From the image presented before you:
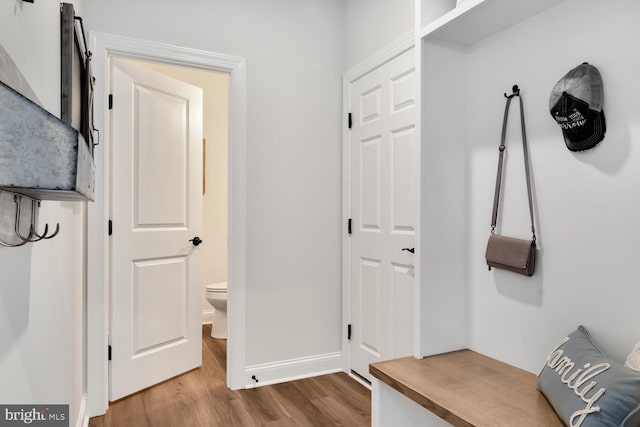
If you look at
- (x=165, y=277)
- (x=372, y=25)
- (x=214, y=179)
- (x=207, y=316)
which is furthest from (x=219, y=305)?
(x=372, y=25)

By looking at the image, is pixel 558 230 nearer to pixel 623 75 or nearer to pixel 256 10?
pixel 623 75

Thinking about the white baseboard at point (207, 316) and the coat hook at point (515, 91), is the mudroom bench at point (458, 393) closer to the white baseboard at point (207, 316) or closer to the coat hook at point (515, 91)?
the coat hook at point (515, 91)

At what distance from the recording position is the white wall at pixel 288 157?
2750mm

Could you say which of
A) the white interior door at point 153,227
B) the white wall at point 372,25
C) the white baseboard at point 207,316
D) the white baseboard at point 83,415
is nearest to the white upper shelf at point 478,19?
the white wall at point 372,25

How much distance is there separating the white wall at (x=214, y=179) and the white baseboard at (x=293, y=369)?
179 cm

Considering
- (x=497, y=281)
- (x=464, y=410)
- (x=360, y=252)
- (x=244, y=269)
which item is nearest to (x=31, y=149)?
(x=464, y=410)

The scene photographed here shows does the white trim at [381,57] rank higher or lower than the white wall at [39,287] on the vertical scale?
higher

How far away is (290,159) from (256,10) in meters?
0.99

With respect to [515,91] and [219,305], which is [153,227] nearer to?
[219,305]

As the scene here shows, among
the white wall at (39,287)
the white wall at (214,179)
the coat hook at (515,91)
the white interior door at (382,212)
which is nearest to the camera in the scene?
the white wall at (39,287)

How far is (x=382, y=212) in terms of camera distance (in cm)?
262

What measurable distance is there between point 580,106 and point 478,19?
1.82 ft

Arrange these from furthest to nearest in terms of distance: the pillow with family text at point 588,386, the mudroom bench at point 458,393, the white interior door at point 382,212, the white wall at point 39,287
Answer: the white interior door at point 382,212 → the mudroom bench at point 458,393 → the pillow with family text at point 588,386 → the white wall at point 39,287

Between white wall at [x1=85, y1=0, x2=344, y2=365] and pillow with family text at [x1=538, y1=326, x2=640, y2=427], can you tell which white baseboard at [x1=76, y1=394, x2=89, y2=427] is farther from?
pillow with family text at [x1=538, y1=326, x2=640, y2=427]
